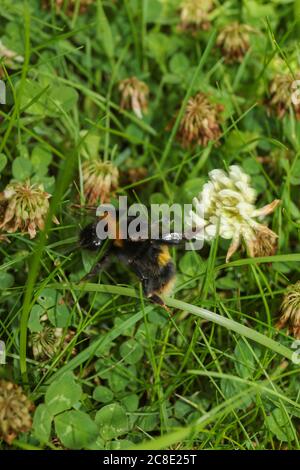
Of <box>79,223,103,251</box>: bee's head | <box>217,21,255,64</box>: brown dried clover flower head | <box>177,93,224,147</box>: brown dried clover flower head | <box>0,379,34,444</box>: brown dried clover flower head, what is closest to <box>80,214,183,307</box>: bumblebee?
<box>79,223,103,251</box>: bee's head

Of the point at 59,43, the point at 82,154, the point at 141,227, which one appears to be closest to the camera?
the point at 141,227

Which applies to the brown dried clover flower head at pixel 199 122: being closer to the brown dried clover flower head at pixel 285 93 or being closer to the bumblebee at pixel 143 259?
the brown dried clover flower head at pixel 285 93

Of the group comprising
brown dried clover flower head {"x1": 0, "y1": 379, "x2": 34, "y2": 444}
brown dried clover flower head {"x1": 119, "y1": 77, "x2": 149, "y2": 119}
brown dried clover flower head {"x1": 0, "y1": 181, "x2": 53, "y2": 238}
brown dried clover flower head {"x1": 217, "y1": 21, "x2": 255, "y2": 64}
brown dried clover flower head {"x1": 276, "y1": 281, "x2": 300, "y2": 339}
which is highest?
brown dried clover flower head {"x1": 217, "y1": 21, "x2": 255, "y2": 64}

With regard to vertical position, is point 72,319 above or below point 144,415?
above

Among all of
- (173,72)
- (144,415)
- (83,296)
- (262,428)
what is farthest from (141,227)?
(173,72)

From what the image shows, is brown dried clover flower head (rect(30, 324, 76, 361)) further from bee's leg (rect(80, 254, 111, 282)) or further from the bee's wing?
the bee's wing
